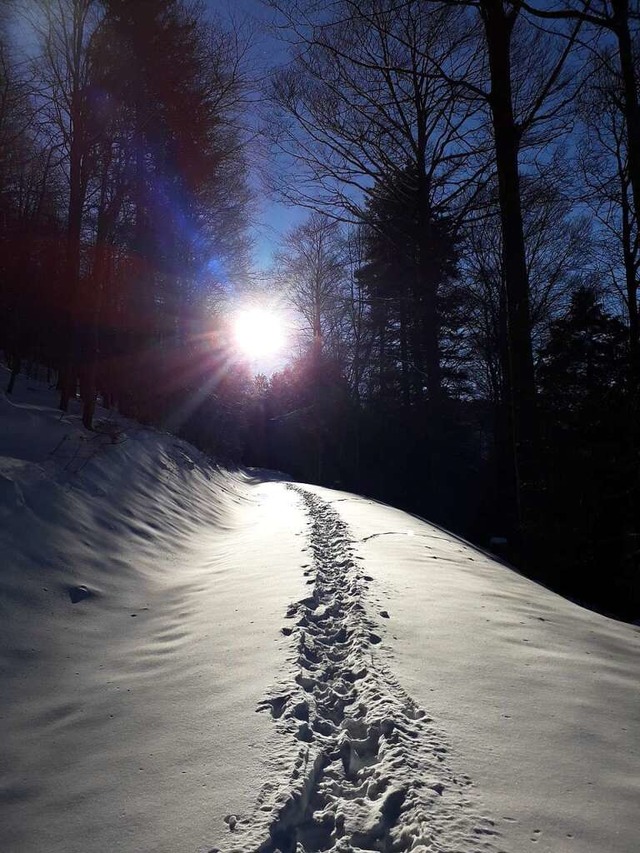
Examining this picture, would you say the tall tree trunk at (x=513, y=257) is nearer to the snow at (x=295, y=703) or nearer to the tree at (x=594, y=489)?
the snow at (x=295, y=703)

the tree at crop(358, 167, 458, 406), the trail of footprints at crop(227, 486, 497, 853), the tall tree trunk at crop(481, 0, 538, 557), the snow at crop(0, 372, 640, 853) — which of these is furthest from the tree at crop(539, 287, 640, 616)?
the trail of footprints at crop(227, 486, 497, 853)

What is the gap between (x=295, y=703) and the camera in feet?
8.21

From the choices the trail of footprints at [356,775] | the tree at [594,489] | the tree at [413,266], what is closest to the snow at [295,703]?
the trail of footprints at [356,775]

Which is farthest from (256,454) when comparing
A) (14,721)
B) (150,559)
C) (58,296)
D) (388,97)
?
(14,721)

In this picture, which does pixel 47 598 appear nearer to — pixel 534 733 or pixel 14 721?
pixel 14 721

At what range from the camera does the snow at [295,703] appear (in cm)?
175

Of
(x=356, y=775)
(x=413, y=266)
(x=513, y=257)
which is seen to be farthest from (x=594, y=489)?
(x=356, y=775)

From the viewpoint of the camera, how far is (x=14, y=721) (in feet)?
8.22

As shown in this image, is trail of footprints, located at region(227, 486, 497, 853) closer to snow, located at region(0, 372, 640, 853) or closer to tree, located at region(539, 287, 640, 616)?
snow, located at region(0, 372, 640, 853)

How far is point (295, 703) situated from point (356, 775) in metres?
0.54

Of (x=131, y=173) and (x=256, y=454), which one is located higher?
(x=131, y=173)

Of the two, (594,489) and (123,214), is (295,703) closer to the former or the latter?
(594,489)

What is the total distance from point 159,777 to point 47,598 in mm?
2102

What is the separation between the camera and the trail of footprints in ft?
5.51
